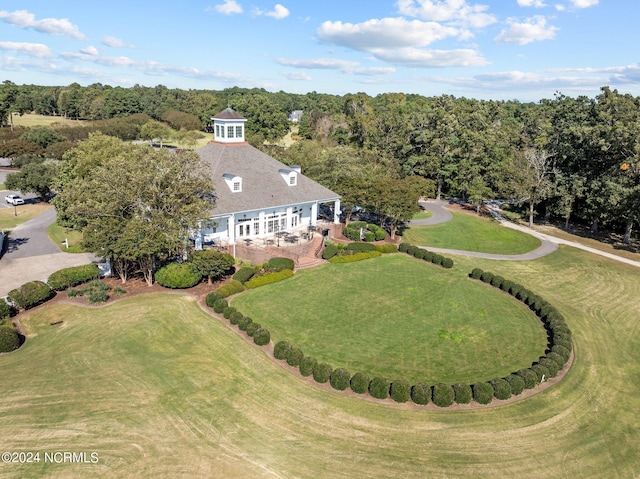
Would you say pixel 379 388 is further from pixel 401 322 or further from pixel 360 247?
pixel 360 247

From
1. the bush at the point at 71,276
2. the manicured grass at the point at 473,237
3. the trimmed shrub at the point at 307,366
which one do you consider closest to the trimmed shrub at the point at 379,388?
the trimmed shrub at the point at 307,366

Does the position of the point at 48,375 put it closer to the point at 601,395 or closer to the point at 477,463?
the point at 477,463

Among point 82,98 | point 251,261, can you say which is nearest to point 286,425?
point 251,261

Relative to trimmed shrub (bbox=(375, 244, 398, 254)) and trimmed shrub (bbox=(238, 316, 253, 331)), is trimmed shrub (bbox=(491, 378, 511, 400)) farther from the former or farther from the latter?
trimmed shrub (bbox=(375, 244, 398, 254))

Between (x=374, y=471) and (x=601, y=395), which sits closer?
(x=374, y=471)

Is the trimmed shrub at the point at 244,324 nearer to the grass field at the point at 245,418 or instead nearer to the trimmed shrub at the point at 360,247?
the grass field at the point at 245,418
